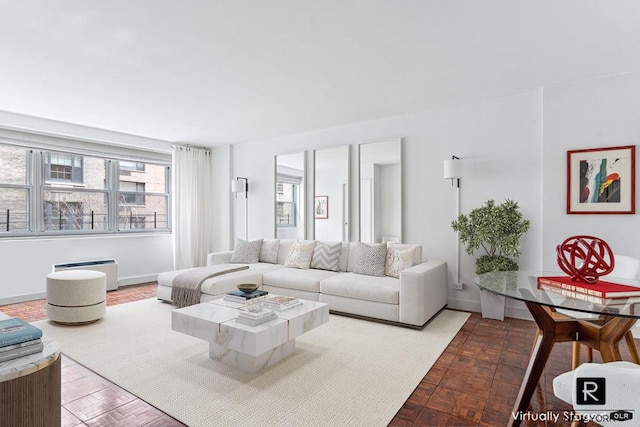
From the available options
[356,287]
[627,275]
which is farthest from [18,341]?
[627,275]

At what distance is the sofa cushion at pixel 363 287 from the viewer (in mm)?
3604

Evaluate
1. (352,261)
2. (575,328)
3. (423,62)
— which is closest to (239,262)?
(352,261)

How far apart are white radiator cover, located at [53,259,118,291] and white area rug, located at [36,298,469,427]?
1.51 meters

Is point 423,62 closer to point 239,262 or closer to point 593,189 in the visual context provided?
point 593,189

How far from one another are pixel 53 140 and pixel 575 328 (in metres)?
6.43

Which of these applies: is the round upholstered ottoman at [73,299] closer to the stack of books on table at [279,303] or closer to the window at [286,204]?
the stack of books on table at [279,303]

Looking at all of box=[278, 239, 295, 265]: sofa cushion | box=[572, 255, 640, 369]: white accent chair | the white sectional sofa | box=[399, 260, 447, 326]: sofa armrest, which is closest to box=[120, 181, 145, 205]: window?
the white sectional sofa

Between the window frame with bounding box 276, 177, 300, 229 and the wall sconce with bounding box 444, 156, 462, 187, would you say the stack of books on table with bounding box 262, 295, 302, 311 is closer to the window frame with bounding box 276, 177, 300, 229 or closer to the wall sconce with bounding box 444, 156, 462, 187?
the wall sconce with bounding box 444, 156, 462, 187

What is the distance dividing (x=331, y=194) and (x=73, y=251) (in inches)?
157

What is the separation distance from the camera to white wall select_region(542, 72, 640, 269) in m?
3.31

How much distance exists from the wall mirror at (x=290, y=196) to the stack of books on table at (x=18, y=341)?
4254 mm

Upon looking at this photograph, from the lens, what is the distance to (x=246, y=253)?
5266 millimetres

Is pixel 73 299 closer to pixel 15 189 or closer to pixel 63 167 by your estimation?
pixel 15 189

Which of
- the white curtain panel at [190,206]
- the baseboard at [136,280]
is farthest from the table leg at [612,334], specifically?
the baseboard at [136,280]
